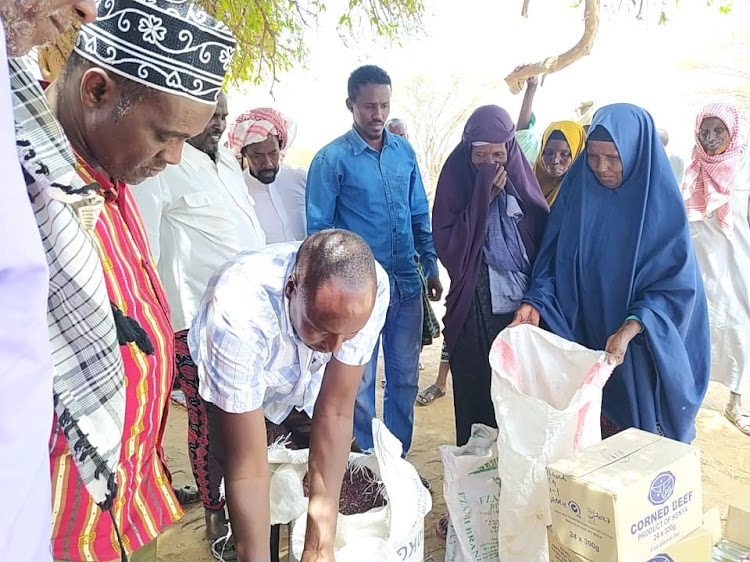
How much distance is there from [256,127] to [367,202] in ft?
2.71

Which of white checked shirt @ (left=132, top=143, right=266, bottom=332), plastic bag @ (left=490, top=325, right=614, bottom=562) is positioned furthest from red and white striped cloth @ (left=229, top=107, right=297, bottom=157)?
plastic bag @ (left=490, top=325, right=614, bottom=562)

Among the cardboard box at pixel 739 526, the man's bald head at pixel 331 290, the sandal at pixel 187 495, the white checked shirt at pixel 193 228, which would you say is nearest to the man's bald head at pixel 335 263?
the man's bald head at pixel 331 290

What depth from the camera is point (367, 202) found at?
3.02 metres

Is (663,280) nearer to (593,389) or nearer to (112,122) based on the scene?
(593,389)

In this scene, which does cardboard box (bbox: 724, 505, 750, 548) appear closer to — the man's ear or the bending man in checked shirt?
the bending man in checked shirt

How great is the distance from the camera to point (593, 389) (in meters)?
1.94

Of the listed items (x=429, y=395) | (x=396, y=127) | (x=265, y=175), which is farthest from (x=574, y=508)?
(x=396, y=127)

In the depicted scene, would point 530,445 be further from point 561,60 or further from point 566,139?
point 561,60

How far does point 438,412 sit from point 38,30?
3.53 metres

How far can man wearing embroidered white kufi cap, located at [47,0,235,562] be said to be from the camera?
1.07 metres

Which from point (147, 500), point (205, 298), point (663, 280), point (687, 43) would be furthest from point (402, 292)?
point (687, 43)

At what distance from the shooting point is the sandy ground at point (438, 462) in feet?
8.61

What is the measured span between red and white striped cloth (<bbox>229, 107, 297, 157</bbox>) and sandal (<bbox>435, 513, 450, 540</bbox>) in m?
2.17

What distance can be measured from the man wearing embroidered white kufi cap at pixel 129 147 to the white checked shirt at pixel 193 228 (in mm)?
1302
